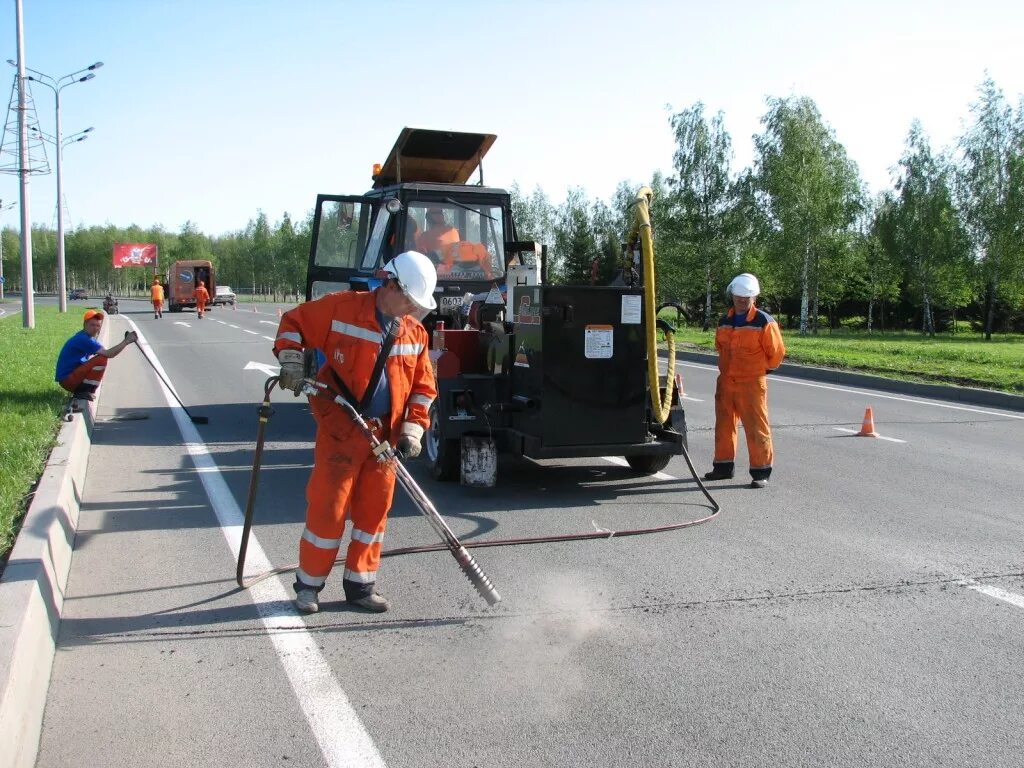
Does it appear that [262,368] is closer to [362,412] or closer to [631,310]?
[631,310]

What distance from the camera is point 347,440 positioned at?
4773 millimetres

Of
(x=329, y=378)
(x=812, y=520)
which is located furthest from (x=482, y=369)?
(x=329, y=378)

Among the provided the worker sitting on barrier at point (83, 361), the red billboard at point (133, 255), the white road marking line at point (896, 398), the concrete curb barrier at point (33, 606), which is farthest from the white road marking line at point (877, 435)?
the red billboard at point (133, 255)

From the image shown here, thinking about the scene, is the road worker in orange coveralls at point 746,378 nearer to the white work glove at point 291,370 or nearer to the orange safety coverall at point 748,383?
the orange safety coverall at point 748,383

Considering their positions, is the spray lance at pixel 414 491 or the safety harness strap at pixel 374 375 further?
the safety harness strap at pixel 374 375

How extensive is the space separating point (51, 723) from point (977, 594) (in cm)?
446

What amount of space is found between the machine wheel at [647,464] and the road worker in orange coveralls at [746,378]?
1.39 feet

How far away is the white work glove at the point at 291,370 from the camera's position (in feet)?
15.4

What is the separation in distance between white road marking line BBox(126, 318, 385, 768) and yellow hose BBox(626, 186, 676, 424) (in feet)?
10.2

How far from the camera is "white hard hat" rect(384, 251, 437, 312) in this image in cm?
469

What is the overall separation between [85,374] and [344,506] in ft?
24.6

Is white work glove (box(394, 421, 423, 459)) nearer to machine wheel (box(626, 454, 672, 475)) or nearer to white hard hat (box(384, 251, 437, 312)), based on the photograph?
white hard hat (box(384, 251, 437, 312))

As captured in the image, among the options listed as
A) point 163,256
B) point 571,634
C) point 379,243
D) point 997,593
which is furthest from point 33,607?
point 163,256

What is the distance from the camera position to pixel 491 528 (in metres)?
6.50
